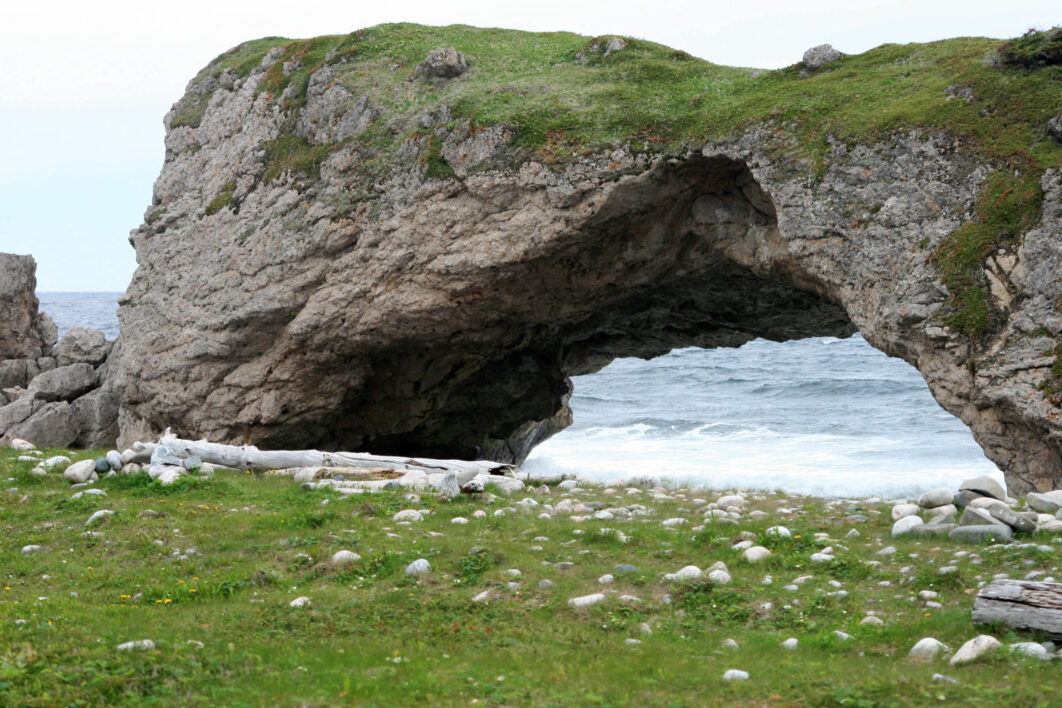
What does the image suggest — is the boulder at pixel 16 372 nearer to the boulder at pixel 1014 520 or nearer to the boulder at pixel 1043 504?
the boulder at pixel 1014 520

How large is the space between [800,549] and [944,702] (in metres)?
4.53

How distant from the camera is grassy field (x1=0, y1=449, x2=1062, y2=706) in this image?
6.62m

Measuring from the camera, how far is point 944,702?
20.4 ft

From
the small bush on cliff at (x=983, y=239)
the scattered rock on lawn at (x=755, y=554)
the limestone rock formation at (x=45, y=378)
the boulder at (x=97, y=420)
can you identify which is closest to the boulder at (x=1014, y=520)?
the scattered rock on lawn at (x=755, y=554)

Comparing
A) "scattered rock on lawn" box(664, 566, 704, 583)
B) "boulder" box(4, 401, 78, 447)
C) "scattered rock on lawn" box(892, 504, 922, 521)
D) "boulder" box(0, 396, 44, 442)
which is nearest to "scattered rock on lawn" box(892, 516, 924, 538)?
"scattered rock on lawn" box(892, 504, 922, 521)

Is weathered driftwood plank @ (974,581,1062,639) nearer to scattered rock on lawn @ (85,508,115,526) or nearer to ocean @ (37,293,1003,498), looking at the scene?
scattered rock on lawn @ (85,508,115,526)

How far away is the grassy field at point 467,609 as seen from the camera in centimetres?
662

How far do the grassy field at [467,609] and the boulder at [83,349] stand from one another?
1542cm

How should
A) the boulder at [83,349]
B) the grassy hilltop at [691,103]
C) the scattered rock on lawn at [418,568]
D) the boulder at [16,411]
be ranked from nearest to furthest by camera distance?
the scattered rock on lawn at [418,568]
the grassy hilltop at [691,103]
the boulder at [16,411]
the boulder at [83,349]

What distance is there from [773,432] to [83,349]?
30.7 metres

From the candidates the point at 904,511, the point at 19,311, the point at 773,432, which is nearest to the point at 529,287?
the point at 904,511

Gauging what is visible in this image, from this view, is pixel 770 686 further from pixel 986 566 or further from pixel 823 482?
pixel 823 482

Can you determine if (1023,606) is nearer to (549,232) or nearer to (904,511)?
(904,511)

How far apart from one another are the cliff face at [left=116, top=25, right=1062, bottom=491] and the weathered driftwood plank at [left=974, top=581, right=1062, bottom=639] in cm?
752
